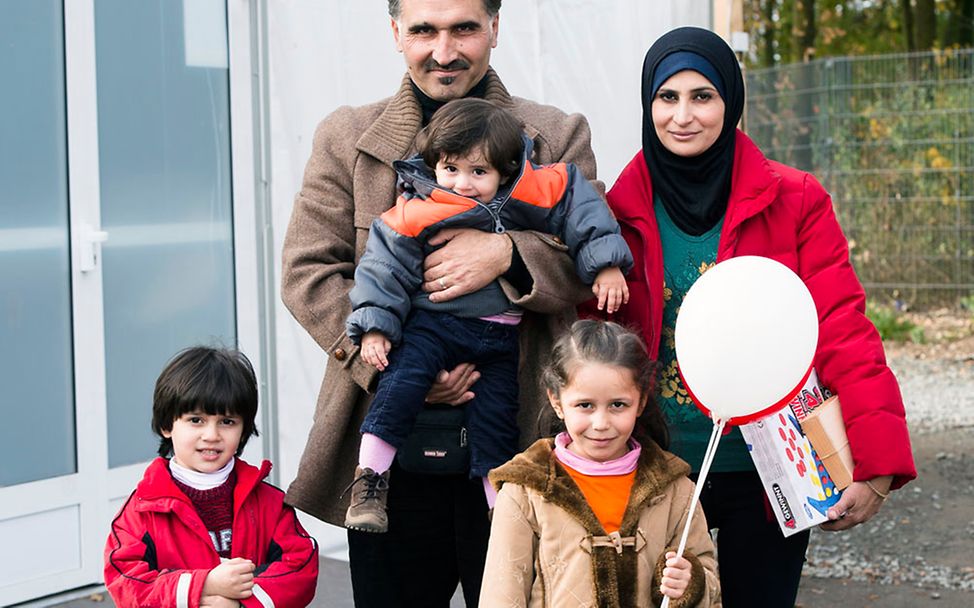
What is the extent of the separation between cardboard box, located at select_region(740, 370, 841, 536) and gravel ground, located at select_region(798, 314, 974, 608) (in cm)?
241

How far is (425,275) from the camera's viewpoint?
265 cm

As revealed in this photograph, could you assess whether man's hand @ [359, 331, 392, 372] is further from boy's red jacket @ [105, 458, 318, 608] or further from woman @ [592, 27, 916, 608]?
woman @ [592, 27, 916, 608]

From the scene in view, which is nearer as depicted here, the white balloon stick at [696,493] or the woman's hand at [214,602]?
the white balloon stick at [696,493]

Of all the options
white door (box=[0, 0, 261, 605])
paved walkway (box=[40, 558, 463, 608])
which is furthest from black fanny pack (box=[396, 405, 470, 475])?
white door (box=[0, 0, 261, 605])

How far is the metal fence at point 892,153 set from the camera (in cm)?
1101

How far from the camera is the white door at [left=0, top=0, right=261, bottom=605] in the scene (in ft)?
14.4

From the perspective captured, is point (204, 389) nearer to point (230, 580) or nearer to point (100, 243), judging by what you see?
point (230, 580)

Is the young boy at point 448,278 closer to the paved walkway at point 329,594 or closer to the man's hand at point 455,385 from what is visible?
the man's hand at point 455,385

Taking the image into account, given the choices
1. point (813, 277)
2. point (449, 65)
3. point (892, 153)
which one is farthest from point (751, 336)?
point (892, 153)

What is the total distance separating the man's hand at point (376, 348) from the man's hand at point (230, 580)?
1.69ft

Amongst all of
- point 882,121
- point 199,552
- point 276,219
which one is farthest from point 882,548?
point 882,121

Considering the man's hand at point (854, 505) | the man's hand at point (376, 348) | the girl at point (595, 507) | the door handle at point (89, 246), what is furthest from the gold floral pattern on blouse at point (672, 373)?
the door handle at point (89, 246)

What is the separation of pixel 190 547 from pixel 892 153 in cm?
966

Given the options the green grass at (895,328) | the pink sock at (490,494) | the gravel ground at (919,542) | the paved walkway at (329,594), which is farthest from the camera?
the green grass at (895,328)
